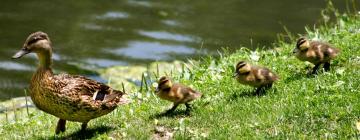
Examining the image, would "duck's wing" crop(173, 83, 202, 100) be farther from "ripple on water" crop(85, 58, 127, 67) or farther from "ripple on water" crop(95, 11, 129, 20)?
"ripple on water" crop(95, 11, 129, 20)

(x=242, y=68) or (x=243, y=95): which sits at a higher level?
(x=242, y=68)

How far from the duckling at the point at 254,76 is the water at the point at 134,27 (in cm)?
501

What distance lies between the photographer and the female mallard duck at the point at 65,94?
23.6 ft

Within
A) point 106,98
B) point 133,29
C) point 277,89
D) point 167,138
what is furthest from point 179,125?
point 133,29

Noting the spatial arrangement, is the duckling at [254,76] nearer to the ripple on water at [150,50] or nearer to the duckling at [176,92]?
the duckling at [176,92]

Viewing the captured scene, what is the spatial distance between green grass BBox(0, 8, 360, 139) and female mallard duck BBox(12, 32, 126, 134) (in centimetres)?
28

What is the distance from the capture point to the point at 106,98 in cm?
740

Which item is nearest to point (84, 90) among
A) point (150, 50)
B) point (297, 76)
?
point (297, 76)

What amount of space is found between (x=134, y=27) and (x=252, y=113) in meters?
8.72

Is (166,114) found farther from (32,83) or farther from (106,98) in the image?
(32,83)

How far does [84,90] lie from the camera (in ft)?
24.1

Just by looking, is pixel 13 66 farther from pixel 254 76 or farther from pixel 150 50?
pixel 254 76

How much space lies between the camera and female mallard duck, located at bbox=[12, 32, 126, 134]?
721cm

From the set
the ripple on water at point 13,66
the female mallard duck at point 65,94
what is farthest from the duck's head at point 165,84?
the ripple on water at point 13,66
